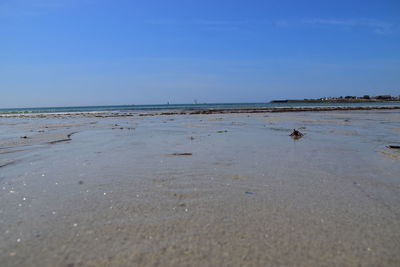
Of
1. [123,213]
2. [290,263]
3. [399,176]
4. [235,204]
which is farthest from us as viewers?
[399,176]

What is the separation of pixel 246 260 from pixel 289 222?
0.73 meters

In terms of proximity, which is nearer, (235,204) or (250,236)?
(250,236)

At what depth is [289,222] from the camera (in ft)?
7.98

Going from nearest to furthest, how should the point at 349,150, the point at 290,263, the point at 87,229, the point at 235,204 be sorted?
1. the point at 290,263
2. the point at 87,229
3. the point at 235,204
4. the point at 349,150

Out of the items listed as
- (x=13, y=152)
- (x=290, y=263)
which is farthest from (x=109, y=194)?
(x=13, y=152)

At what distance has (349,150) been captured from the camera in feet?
19.6

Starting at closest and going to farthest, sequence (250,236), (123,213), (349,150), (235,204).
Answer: (250,236) < (123,213) < (235,204) < (349,150)

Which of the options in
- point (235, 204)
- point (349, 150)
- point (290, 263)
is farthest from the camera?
point (349, 150)

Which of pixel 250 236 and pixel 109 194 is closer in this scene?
pixel 250 236

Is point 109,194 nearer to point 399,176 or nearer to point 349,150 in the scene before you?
point 399,176

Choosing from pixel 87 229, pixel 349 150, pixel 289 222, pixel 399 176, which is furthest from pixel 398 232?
pixel 349 150

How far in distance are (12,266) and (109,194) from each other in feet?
4.67

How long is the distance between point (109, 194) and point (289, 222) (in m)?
1.92

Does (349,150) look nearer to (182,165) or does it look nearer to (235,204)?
(182,165)
